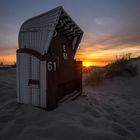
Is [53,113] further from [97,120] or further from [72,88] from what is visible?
[72,88]

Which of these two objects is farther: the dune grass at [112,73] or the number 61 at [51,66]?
the dune grass at [112,73]

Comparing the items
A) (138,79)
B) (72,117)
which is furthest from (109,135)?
(138,79)

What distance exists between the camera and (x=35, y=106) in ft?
13.1

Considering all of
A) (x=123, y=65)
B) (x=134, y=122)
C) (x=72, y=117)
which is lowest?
(x=134, y=122)

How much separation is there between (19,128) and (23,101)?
3.86ft

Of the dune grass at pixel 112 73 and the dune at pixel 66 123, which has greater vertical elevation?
the dune grass at pixel 112 73

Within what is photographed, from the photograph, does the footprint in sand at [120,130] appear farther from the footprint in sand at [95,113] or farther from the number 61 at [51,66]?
the number 61 at [51,66]

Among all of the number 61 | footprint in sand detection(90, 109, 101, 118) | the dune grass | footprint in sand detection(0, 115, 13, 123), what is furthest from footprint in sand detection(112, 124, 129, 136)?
the dune grass

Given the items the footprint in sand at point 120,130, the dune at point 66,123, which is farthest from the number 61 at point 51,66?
the footprint in sand at point 120,130

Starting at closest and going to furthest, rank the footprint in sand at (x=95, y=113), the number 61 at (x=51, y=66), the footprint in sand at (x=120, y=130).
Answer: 1. the footprint in sand at (x=120, y=130)
2. the number 61 at (x=51, y=66)
3. the footprint in sand at (x=95, y=113)

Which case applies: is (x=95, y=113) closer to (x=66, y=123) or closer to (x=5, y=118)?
(x=66, y=123)

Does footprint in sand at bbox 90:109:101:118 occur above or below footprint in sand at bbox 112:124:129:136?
above

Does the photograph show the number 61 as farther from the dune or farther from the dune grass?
the dune grass

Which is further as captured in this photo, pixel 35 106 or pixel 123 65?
pixel 123 65
